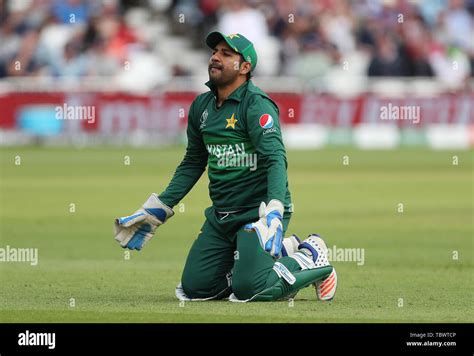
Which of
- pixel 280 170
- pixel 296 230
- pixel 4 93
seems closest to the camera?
pixel 280 170

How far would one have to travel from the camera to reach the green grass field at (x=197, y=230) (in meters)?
10.6

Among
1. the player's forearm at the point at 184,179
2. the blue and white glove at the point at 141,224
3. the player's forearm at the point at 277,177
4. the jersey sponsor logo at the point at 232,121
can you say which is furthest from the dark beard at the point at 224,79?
the blue and white glove at the point at 141,224

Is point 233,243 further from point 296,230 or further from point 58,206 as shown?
point 58,206

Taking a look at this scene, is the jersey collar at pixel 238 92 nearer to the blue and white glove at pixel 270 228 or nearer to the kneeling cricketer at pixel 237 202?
the kneeling cricketer at pixel 237 202

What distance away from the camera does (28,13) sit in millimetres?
36062

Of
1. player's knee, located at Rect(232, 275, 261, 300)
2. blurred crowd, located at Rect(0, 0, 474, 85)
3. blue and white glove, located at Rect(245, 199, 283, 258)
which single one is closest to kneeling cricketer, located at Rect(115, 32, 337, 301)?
player's knee, located at Rect(232, 275, 261, 300)

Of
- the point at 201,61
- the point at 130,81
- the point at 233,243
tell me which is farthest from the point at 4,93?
the point at 233,243

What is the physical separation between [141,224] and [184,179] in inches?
23.0

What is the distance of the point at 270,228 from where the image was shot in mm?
10117

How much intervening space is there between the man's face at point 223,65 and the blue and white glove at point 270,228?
4.18ft

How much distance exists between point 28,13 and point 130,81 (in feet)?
12.3

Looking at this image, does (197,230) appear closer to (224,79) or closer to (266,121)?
(224,79)

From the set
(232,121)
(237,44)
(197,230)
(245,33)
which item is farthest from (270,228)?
(245,33)

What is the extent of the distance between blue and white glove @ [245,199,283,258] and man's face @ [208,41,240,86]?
127 centimetres
